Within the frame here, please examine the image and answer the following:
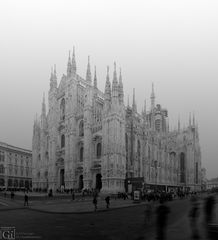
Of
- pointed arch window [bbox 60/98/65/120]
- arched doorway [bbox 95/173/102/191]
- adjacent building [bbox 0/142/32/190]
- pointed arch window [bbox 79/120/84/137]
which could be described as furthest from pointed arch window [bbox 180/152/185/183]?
adjacent building [bbox 0/142/32/190]

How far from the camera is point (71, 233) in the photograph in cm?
1549

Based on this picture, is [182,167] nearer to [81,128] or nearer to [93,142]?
[81,128]

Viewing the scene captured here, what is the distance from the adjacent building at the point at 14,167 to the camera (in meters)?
93.3

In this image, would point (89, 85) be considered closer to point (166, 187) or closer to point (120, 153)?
point (120, 153)

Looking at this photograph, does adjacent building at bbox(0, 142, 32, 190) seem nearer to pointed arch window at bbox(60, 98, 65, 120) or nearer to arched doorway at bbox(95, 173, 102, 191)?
pointed arch window at bbox(60, 98, 65, 120)

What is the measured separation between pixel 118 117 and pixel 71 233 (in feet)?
148

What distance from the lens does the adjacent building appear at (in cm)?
9331

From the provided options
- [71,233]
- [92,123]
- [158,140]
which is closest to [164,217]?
[71,233]

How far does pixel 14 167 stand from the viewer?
99.0 m

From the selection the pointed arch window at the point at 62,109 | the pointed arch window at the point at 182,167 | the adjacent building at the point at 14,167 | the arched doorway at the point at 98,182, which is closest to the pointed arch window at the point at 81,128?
the pointed arch window at the point at 62,109

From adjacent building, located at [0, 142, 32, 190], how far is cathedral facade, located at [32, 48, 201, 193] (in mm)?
18143

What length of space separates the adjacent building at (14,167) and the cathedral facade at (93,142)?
18143mm

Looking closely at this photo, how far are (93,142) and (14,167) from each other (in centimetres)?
4238

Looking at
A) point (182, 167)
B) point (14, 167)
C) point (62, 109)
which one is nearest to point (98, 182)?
point (62, 109)
